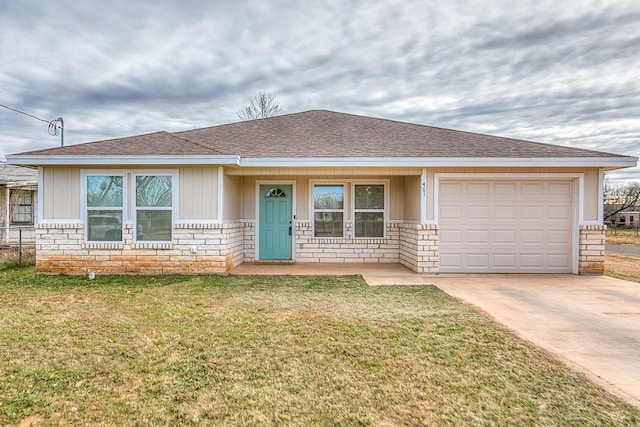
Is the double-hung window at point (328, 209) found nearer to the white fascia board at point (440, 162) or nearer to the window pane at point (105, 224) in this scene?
the white fascia board at point (440, 162)

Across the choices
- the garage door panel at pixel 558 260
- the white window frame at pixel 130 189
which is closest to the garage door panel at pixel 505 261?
the garage door panel at pixel 558 260

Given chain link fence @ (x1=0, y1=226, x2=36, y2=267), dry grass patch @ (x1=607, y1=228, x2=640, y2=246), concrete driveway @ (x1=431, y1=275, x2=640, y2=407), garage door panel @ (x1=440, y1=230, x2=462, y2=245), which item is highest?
garage door panel @ (x1=440, y1=230, x2=462, y2=245)

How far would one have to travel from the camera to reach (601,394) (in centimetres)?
258

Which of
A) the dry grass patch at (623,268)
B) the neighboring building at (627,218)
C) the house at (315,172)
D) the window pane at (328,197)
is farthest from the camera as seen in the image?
the neighboring building at (627,218)

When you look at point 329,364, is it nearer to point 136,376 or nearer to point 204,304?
point 136,376

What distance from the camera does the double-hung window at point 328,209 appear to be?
9.53 meters

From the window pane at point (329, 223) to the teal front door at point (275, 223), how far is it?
80 cm

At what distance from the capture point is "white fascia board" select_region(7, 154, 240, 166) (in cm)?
717

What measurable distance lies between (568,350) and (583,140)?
85.4 feet

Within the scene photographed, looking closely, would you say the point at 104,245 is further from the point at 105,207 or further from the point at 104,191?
the point at 104,191

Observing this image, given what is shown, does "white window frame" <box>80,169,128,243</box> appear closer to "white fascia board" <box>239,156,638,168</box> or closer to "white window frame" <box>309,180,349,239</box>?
"white fascia board" <box>239,156,638,168</box>

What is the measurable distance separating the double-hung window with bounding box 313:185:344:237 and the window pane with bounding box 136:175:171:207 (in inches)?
152

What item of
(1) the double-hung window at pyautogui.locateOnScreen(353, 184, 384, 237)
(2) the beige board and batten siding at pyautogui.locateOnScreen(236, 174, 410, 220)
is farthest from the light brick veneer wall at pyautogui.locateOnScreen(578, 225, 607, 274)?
(1) the double-hung window at pyautogui.locateOnScreen(353, 184, 384, 237)

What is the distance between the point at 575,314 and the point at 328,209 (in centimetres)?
606
